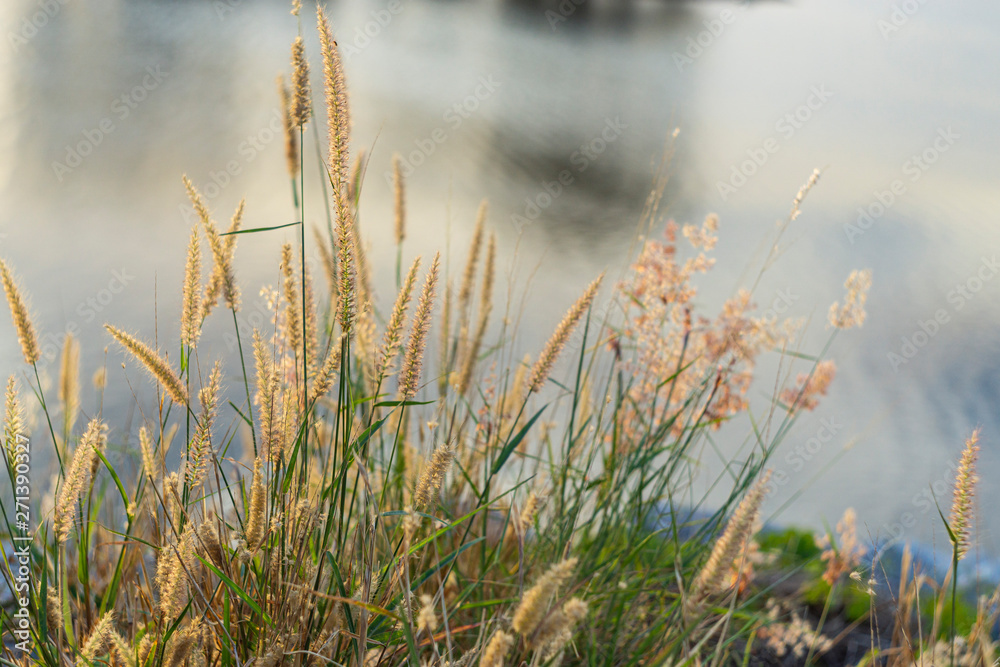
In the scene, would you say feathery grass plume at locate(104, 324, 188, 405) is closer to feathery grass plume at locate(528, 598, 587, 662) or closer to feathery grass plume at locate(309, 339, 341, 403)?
feathery grass plume at locate(309, 339, 341, 403)

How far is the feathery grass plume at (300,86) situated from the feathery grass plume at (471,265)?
2.14 feet

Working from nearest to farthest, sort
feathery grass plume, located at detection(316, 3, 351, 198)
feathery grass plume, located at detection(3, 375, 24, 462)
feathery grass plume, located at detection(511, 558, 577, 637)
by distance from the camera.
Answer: feathery grass plume, located at detection(511, 558, 577, 637)
feathery grass plume, located at detection(316, 3, 351, 198)
feathery grass plume, located at detection(3, 375, 24, 462)

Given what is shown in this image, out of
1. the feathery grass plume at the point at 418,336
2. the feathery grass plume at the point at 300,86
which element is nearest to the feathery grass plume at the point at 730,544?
the feathery grass plume at the point at 418,336

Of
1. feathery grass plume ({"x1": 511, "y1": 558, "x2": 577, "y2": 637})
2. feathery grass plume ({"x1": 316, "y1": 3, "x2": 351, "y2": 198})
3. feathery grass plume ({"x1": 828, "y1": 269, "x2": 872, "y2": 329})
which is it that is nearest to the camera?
feathery grass plume ({"x1": 511, "y1": 558, "x2": 577, "y2": 637})

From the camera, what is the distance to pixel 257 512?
0.90 m

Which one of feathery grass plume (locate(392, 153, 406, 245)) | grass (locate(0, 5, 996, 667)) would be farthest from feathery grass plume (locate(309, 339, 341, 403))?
feathery grass plume (locate(392, 153, 406, 245))

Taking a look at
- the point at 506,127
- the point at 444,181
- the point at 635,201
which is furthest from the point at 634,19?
the point at 444,181

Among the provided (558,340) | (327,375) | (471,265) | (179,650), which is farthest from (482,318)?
(179,650)

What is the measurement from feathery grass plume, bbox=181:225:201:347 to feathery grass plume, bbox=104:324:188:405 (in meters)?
0.06

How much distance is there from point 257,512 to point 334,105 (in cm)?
55

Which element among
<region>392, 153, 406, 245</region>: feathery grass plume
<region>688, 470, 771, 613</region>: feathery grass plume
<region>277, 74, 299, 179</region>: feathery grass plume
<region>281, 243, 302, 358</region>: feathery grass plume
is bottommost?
<region>688, 470, 771, 613</region>: feathery grass plume

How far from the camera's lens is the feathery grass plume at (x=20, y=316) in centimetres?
94

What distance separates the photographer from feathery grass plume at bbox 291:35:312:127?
86 cm

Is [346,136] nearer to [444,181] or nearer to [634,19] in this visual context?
[444,181]
